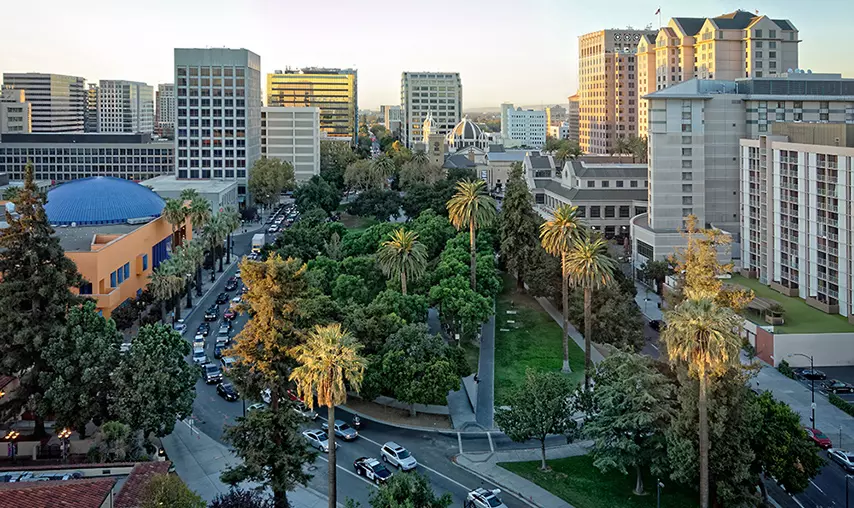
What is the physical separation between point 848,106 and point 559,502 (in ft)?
275

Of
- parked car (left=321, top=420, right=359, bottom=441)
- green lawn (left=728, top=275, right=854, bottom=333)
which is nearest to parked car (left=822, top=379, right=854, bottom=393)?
green lawn (left=728, top=275, right=854, bottom=333)

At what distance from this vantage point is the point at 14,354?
5141 cm

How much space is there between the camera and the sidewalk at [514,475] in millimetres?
45812

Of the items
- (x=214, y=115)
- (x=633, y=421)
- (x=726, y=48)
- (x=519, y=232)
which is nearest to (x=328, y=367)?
(x=633, y=421)

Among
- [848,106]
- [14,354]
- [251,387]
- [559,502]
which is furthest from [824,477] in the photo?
[848,106]

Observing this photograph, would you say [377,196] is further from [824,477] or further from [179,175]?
[824,477]

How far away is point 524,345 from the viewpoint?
77125 millimetres

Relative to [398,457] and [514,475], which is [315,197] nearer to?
[398,457]

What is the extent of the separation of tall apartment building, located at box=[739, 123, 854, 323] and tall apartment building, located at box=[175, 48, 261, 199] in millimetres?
114550

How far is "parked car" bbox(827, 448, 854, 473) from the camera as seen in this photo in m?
48.6

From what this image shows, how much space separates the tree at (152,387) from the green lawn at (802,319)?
5322 centimetres

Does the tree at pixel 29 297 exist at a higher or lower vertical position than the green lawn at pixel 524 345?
higher

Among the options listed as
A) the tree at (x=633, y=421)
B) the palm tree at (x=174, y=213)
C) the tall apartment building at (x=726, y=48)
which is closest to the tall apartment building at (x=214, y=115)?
the palm tree at (x=174, y=213)

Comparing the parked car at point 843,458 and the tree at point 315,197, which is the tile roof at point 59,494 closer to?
Result: the parked car at point 843,458
